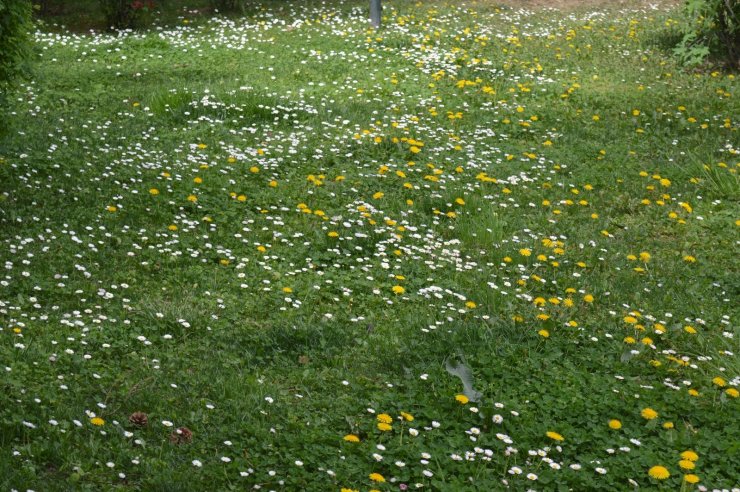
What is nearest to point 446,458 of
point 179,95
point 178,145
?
point 178,145

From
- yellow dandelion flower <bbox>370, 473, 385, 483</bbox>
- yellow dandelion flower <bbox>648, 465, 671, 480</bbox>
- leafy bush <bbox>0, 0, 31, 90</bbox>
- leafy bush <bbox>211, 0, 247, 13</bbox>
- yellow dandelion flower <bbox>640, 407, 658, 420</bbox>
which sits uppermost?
leafy bush <bbox>0, 0, 31, 90</bbox>

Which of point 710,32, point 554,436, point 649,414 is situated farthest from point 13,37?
point 710,32

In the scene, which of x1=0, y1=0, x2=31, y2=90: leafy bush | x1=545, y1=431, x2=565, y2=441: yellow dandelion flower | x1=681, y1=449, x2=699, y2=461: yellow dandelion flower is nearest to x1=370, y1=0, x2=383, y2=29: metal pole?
x1=0, y1=0, x2=31, y2=90: leafy bush

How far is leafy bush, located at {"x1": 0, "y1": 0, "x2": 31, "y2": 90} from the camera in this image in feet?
19.8

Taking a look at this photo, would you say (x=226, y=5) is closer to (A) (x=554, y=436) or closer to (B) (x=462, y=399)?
(B) (x=462, y=399)

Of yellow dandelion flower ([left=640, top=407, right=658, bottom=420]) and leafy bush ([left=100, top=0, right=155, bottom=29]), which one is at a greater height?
leafy bush ([left=100, top=0, right=155, bottom=29])

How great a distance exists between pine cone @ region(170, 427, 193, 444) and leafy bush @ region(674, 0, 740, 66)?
30.5ft

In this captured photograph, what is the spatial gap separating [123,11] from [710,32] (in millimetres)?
8399

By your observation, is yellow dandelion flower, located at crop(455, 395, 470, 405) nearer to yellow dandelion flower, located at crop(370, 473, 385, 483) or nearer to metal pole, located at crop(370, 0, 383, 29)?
yellow dandelion flower, located at crop(370, 473, 385, 483)

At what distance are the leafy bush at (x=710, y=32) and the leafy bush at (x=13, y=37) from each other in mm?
8039

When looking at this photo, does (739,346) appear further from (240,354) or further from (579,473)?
(240,354)

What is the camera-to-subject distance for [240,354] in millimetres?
4570

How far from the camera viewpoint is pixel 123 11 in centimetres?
1334

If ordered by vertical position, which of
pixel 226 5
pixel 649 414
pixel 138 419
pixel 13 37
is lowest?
pixel 649 414
